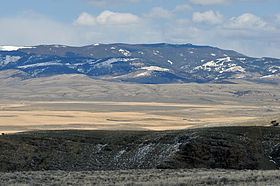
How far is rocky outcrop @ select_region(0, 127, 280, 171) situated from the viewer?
46781mm

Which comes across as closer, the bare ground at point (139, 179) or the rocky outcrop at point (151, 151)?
the bare ground at point (139, 179)

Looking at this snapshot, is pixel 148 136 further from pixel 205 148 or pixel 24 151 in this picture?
pixel 24 151

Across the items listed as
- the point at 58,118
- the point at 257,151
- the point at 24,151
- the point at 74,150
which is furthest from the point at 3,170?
the point at 58,118

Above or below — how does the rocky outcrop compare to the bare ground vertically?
below

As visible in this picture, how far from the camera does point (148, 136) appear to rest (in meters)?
54.5

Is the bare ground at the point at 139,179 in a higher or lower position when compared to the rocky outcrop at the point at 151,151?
higher

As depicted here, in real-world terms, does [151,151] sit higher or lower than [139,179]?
lower

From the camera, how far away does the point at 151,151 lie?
48875 mm

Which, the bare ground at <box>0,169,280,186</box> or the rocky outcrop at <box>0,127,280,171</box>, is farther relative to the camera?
the rocky outcrop at <box>0,127,280,171</box>

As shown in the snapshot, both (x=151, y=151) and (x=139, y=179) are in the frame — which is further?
(x=151, y=151)

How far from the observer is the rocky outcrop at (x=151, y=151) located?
153ft

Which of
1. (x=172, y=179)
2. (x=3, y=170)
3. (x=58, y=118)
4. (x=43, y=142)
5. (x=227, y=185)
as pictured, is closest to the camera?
(x=227, y=185)

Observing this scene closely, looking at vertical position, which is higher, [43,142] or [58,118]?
[43,142]

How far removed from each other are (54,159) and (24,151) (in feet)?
8.66
